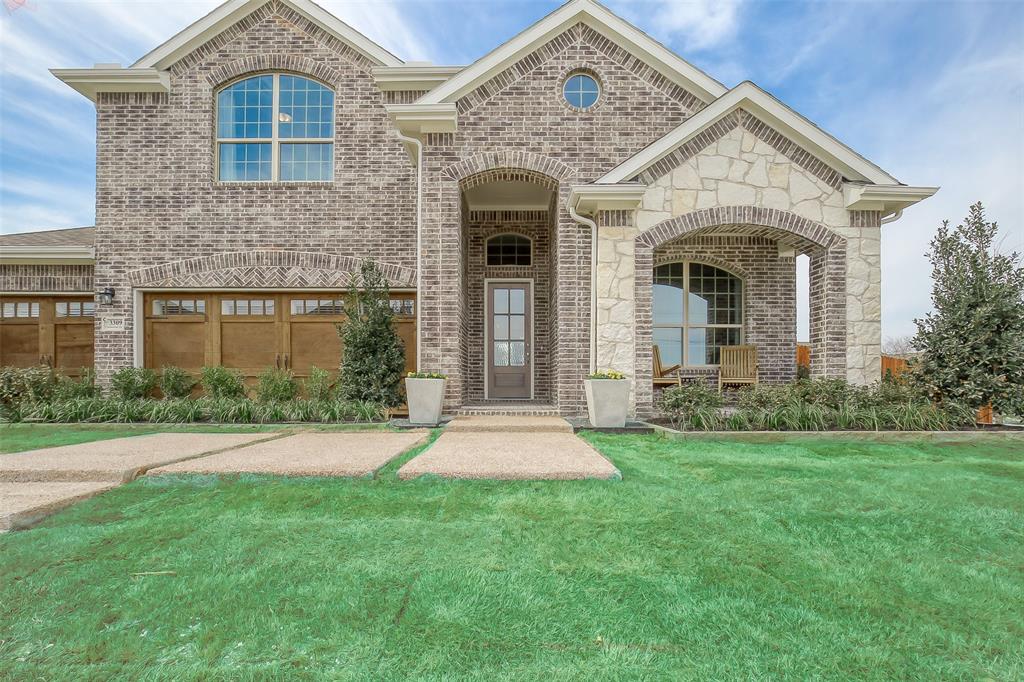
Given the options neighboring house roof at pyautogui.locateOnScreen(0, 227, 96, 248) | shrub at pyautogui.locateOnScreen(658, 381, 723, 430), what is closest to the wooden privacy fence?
shrub at pyautogui.locateOnScreen(658, 381, 723, 430)

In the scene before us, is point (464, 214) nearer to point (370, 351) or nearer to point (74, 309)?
point (370, 351)

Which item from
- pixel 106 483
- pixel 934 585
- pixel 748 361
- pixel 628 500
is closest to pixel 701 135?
pixel 748 361

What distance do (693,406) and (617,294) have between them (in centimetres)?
197

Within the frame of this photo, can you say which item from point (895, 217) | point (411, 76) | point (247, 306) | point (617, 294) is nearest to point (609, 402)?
point (617, 294)

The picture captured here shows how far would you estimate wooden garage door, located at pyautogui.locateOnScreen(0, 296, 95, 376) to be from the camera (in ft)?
33.0

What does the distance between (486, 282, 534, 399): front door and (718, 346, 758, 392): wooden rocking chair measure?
376cm

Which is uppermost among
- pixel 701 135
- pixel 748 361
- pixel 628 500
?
pixel 701 135

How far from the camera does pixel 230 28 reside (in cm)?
952

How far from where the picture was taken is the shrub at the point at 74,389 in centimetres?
816

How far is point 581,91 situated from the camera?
27.7ft

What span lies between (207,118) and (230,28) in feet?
5.96

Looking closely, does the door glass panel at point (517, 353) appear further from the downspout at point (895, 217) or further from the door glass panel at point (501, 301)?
the downspout at point (895, 217)

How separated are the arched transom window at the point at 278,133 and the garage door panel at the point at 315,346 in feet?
9.36

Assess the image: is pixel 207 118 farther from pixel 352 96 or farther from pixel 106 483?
pixel 106 483
